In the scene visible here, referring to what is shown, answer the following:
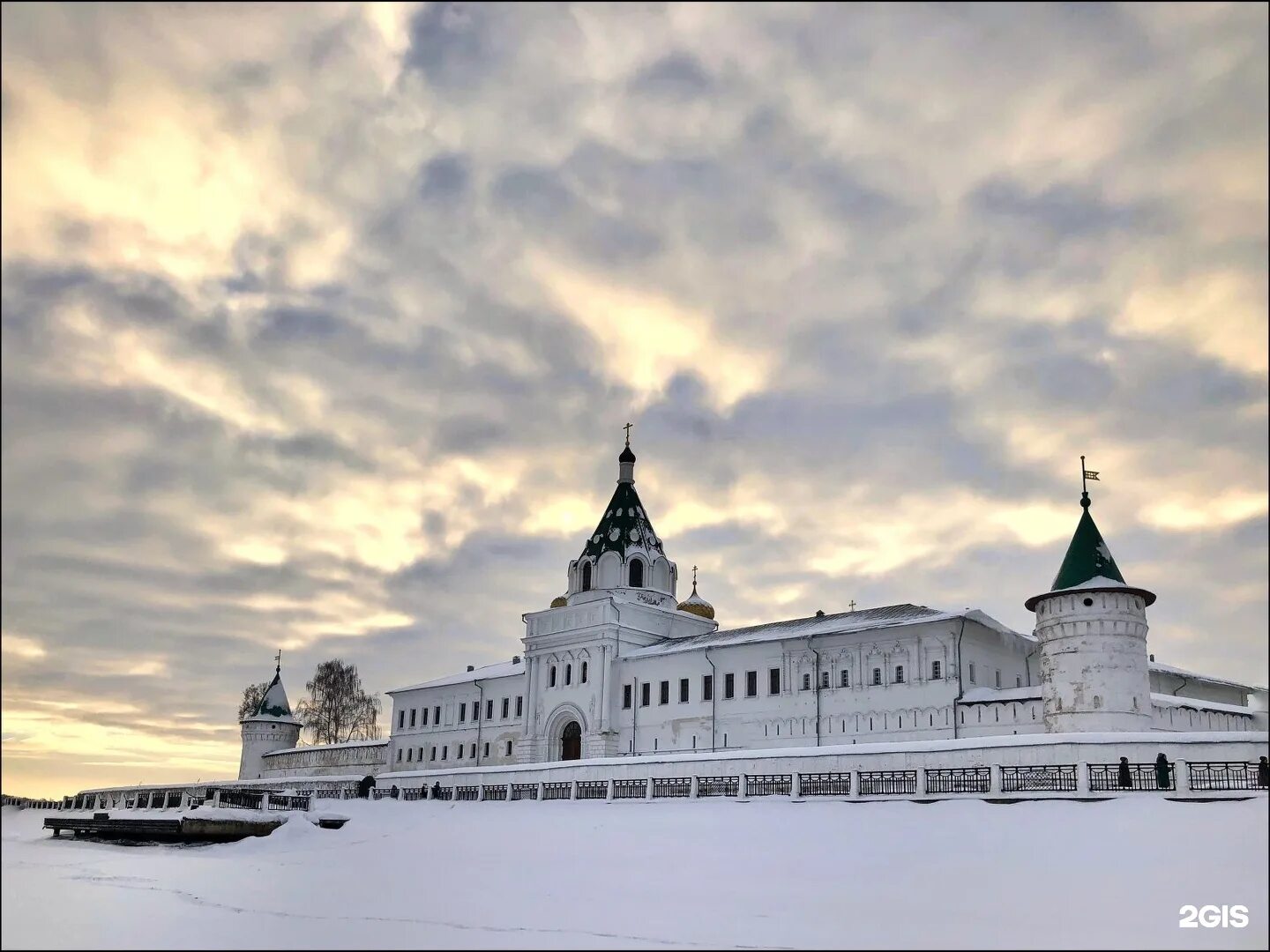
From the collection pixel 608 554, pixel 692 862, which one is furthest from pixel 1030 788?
pixel 608 554

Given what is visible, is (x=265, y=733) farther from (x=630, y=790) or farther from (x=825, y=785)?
(x=825, y=785)

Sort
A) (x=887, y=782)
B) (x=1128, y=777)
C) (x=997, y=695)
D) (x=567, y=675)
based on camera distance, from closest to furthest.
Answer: (x=1128, y=777)
(x=887, y=782)
(x=997, y=695)
(x=567, y=675)

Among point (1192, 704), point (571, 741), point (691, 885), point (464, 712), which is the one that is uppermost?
point (464, 712)

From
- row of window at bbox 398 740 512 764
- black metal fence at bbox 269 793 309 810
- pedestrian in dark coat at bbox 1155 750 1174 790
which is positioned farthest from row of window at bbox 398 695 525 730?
pedestrian in dark coat at bbox 1155 750 1174 790

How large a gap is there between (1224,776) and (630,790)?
48.8 ft

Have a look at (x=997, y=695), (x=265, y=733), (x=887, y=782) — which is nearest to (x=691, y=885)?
(x=887, y=782)

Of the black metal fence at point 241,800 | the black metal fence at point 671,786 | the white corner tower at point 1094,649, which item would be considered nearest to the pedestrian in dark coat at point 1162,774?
the white corner tower at point 1094,649

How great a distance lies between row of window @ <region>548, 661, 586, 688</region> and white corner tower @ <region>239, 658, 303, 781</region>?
24968 mm

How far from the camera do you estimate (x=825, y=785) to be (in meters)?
25.8

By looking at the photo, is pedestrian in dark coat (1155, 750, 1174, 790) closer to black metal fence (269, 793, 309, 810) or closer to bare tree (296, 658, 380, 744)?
black metal fence (269, 793, 309, 810)

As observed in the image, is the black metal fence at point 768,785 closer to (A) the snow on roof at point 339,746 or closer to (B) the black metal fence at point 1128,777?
(B) the black metal fence at point 1128,777

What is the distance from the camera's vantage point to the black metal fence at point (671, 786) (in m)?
28.7

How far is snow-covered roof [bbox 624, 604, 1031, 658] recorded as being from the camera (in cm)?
3662

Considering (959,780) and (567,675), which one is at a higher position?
(567,675)
